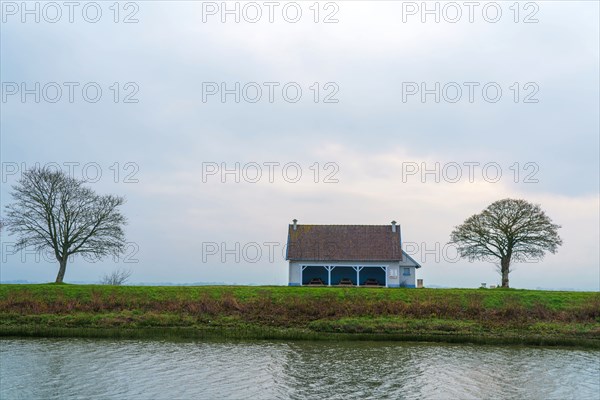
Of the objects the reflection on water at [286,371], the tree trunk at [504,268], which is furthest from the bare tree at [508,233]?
the reflection on water at [286,371]

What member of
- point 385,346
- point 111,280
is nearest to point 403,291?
point 385,346

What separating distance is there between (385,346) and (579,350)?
8617 mm

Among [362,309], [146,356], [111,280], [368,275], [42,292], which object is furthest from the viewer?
[111,280]

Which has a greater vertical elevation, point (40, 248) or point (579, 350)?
point (40, 248)

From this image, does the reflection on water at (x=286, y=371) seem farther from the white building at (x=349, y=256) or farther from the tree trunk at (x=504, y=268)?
the white building at (x=349, y=256)

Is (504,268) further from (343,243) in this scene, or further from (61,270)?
(61,270)

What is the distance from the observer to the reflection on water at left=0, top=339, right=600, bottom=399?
589 inches

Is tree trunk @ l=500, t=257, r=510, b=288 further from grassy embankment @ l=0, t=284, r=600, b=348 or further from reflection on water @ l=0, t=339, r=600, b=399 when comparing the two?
reflection on water @ l=0, t=339, r=600, b=399

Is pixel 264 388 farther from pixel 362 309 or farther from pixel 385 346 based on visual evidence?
pixel 362 309

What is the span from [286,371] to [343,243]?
1325 inches

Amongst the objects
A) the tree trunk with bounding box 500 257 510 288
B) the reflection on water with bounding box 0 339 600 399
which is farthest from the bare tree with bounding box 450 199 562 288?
the reflection on water with bounding box 0 339 600 399

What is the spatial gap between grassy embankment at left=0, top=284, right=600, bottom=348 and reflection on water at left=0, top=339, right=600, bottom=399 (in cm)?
249

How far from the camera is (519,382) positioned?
1678 cm

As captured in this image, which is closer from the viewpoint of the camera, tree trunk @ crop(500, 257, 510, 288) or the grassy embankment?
the grassy embankment
